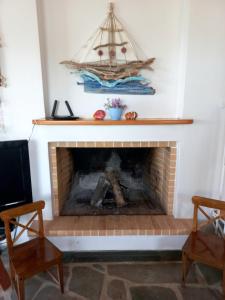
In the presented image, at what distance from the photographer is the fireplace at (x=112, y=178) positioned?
1.98 metres

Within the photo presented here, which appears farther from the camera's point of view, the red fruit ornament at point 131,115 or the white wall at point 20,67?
the red fruit ornament at point 131,115

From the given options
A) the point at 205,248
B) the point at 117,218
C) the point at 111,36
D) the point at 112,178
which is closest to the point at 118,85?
the point at 111,36

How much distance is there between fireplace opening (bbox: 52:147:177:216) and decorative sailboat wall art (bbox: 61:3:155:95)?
2.21ft

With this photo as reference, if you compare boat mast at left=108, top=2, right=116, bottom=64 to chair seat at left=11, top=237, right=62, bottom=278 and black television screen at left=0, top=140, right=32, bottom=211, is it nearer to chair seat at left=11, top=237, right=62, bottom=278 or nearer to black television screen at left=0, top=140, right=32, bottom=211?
black television screen at left=0, top=140, right=32, bottom=211

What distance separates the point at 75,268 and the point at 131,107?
4.96 ft

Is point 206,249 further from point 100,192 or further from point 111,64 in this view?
point 111,64

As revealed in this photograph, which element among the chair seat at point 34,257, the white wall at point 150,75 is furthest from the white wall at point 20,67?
the chair seat at point 34,257

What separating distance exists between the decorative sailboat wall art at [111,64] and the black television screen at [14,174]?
792mm

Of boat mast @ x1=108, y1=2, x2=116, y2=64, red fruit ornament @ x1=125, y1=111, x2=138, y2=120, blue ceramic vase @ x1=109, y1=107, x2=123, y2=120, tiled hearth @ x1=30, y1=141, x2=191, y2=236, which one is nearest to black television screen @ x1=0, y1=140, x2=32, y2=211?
tiled hearth @ x1=30, y1=141, x2=191, y2=236

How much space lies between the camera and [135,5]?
6.06 ft

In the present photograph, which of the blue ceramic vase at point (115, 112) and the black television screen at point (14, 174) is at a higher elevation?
the blue ceramic vase at point (115, 112)

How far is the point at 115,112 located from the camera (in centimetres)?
183

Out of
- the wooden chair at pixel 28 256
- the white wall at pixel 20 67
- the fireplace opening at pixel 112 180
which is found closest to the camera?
the wooden chair at pixel 28 256

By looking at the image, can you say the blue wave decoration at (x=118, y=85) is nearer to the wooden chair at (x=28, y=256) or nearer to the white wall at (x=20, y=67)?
the white wall at (x=20, y=67)
